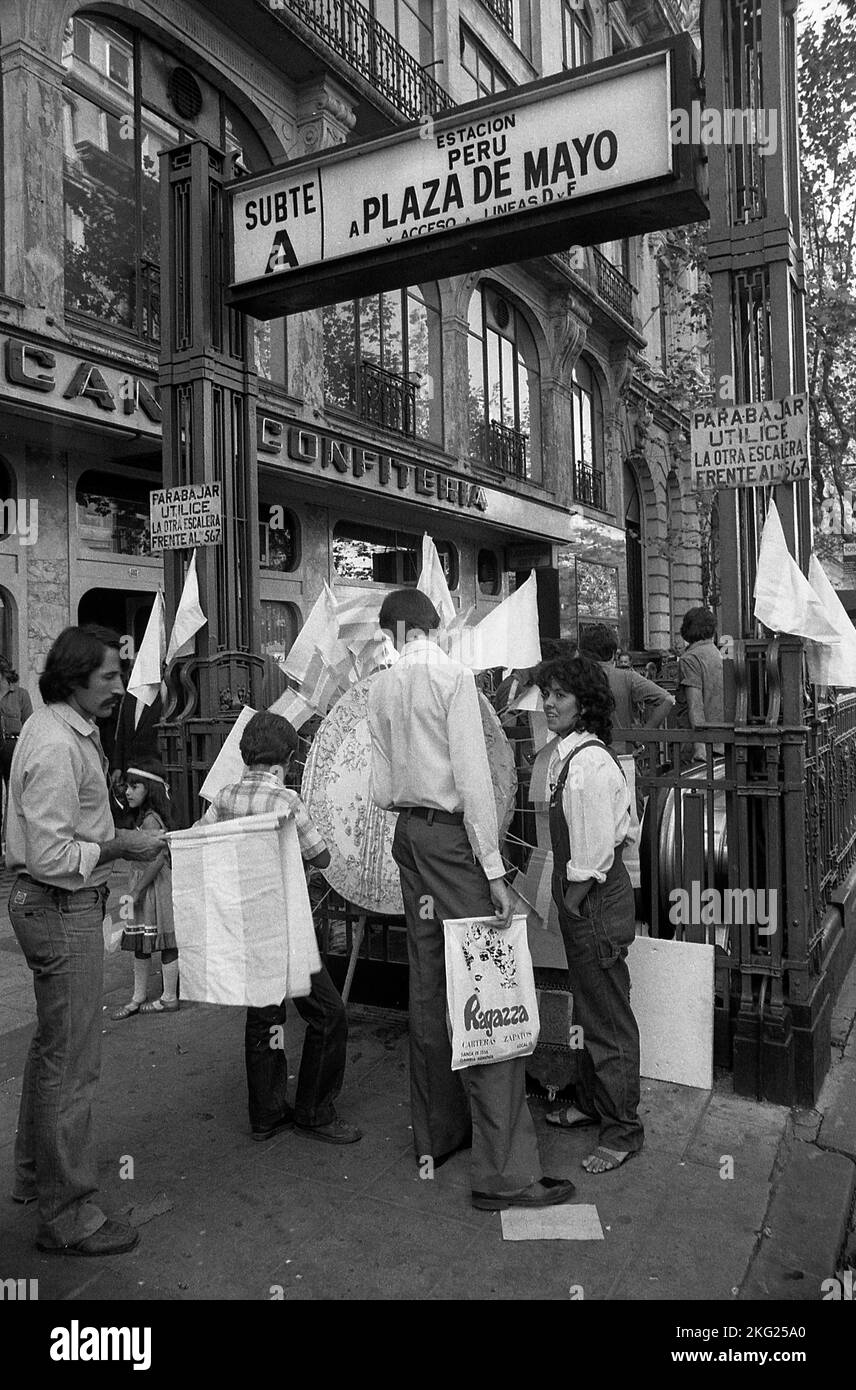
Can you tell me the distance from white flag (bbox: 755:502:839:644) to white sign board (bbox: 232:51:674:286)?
5.93ft

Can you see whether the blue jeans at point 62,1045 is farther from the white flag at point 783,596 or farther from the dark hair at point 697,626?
the dark hair at point 697,626

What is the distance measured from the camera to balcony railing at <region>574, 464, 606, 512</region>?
70.8 ft

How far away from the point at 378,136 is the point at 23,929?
4441 millimetres

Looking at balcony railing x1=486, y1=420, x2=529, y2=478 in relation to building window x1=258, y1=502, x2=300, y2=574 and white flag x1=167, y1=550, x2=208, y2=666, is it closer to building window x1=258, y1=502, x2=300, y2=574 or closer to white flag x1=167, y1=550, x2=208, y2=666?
building window x1=258, y1=502, x2=300, y2=574

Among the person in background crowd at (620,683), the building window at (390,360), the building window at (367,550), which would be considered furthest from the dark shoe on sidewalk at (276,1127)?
the building window at (390,360)

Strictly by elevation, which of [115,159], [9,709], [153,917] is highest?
[115,159]

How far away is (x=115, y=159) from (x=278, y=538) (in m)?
4.84

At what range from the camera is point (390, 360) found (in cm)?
1517

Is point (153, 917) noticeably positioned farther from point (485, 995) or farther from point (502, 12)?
point (502, 12)

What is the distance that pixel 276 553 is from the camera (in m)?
13.2

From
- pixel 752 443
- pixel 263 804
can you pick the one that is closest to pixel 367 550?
→ pixel 752 443

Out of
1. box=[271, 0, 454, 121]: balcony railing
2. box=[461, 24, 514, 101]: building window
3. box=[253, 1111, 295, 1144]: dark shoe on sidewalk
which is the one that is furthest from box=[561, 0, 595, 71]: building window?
box=[253, 1111, 295, 1144]: dark shoe on sidewalk
